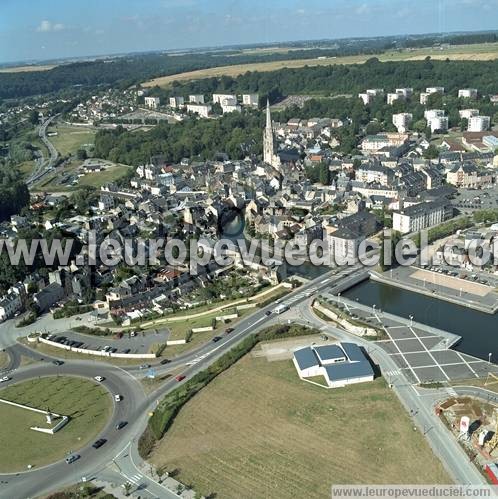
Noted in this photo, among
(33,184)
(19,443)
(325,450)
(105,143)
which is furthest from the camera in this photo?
(105,143)

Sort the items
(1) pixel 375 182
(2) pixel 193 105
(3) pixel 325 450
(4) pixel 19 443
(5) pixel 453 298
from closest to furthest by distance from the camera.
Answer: (3) pixel 325 450
(4) pixel 19 443
(5) pixel 453 298
(1) pixel 375 182
(2) pixel 193 105

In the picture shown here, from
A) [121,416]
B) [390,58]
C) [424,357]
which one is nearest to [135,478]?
[121,416]

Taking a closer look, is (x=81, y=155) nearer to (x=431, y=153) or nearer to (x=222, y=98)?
(x=222, y=98)

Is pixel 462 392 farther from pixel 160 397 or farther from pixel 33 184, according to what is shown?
pixel 33 184

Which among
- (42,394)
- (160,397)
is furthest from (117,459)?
(42,394)

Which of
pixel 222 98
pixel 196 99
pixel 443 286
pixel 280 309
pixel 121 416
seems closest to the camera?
pixel 121 416
